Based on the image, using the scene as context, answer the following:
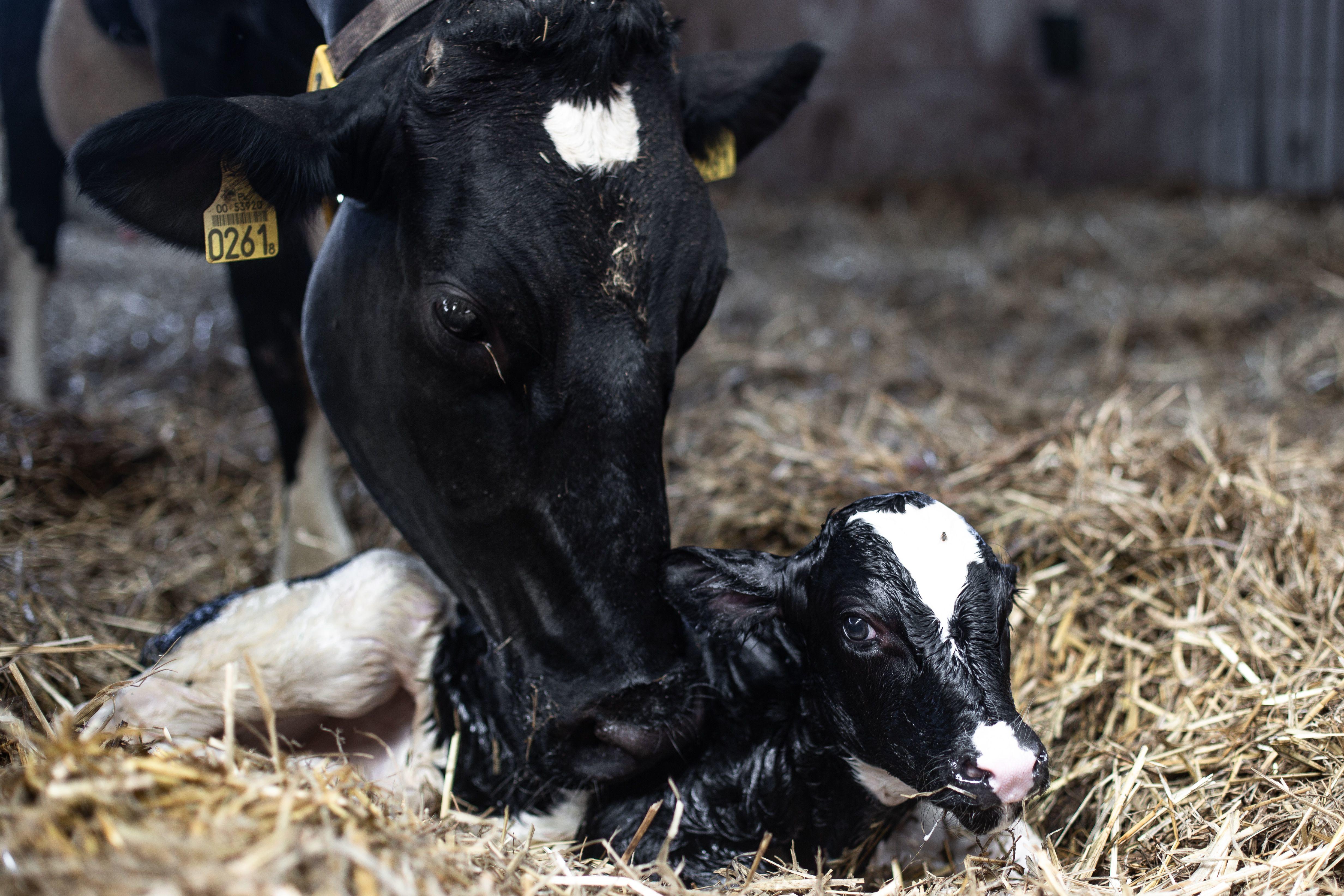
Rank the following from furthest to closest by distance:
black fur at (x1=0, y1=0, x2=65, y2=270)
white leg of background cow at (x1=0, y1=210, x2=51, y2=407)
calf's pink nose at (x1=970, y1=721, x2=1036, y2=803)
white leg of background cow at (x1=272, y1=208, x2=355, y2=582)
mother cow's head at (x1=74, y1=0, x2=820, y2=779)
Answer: white leg of background cow at (x1=0, y1=210, x2=51, y2=407) → black fur at (x1=0, y1=0, x2=65, y2=270) → white leg of background cow at (x1=272, y1=208, x2=355, y2=582) → mother cow's head at (x1=74, y1=0, x2=820, y2=779) → calf's pink nose at (x1=970, y1=721, x2=1036, y2=803)

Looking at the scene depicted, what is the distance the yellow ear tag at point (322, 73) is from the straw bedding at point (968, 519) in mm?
1275

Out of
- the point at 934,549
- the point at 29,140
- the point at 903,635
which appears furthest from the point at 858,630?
the point at 29,140

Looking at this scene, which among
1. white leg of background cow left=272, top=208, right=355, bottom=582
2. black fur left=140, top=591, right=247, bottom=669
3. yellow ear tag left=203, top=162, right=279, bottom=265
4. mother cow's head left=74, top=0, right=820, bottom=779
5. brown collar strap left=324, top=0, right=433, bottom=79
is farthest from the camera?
white leg of background cow left=272, top=208, right=355, bottom=582

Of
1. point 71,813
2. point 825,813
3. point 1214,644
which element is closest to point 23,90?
point 71,813

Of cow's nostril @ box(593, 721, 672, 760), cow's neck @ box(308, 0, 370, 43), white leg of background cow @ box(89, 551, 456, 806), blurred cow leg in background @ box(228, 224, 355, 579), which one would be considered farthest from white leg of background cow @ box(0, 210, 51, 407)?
cow's nostril @ box(593, 721, 672, 760)

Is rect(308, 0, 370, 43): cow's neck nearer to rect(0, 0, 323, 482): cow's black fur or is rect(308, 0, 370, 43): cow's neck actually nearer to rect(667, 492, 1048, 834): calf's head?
rect(0, 0, 323, 482): cow's black fur

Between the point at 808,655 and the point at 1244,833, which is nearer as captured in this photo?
the point at 1244,833

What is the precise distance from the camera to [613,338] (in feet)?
6.53

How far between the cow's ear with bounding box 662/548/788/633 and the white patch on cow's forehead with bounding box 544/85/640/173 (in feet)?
2.59

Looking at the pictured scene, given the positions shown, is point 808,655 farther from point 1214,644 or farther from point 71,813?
point 71,813

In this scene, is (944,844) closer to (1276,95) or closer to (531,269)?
Answer: (531,269)

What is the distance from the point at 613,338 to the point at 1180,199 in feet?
27.6

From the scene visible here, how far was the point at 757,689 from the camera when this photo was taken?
225cm

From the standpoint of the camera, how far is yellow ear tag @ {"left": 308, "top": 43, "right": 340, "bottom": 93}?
2268 millimetres
